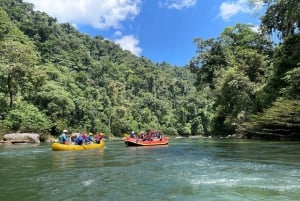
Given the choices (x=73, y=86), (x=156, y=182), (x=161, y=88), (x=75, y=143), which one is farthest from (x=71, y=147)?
(x=161, y=88)

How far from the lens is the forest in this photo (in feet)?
119

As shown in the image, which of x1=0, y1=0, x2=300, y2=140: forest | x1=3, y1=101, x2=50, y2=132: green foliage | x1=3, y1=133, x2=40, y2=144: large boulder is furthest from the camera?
x1=3, y1=101, x2=50, y2=132: green foliage

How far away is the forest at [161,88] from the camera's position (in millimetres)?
36406

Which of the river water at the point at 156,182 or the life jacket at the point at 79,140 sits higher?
the life jacket at the point at 79,140

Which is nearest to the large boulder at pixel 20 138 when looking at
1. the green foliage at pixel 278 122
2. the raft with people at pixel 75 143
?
the raft with people at pixel 75 143

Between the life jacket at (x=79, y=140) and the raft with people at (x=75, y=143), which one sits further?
the life jacket at (x=79, y=140)

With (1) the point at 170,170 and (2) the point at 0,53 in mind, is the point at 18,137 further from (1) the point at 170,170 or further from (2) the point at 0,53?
(1) the point at 170,170

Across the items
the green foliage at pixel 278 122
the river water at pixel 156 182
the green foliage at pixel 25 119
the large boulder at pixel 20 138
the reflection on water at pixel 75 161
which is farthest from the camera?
the green foliage at pixel 25 119

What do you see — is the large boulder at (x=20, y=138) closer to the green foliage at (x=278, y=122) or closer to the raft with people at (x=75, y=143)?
the raft with people at (x=75, y=143)

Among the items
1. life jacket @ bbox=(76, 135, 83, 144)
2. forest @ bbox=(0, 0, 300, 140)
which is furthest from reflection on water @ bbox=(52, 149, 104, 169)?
forest @ bbox=(0, 0, 300, 140)

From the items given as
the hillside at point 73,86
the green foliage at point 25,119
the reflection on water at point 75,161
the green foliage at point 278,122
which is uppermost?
the hillside at point 73,86

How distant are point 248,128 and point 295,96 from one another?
720cm

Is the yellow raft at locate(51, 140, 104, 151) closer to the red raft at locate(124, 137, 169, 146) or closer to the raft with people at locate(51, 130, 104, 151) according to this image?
the raft with people at locate(51, 130, 104, 151)

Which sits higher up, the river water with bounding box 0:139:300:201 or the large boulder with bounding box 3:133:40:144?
the large boulder with bounding box 3:133:40:144
